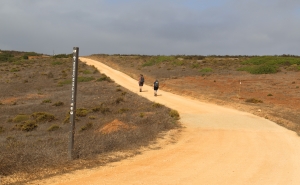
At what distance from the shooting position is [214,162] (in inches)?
369

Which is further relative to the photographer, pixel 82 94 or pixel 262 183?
pixel 82 94

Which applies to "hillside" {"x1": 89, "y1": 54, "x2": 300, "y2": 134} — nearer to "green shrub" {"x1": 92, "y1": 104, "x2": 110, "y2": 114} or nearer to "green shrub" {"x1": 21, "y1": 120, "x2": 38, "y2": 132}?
"green shrub" {"x1": 92, "y1": 104, "x2": 110, "y2": 114}

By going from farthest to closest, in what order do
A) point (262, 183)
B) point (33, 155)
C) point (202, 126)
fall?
point (202, 126) → point (33, 155) → point (262, 183)

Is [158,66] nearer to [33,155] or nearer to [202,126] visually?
[202,126]

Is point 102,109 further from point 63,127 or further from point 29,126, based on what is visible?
point 29,126

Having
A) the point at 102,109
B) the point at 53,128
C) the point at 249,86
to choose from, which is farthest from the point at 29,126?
the point at 249,86

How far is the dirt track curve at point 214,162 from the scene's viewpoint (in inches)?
300

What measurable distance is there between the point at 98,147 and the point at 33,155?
198 centimetres

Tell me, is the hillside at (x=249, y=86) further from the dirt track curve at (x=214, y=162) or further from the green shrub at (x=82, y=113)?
the green shrub at (x=82, y=113)

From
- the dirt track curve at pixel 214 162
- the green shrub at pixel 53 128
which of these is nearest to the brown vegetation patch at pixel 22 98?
Answer: the green shrub at pixel 53 128

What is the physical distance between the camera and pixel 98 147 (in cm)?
994

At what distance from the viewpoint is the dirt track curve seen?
7629mm

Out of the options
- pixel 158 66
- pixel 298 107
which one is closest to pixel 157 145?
pixel 298 107

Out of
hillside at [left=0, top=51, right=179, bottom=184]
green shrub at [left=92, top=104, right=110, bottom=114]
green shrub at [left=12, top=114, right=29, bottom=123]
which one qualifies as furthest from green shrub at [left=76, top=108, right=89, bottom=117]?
green shrub at [left=12, top=114, right=29, bottom=123]
